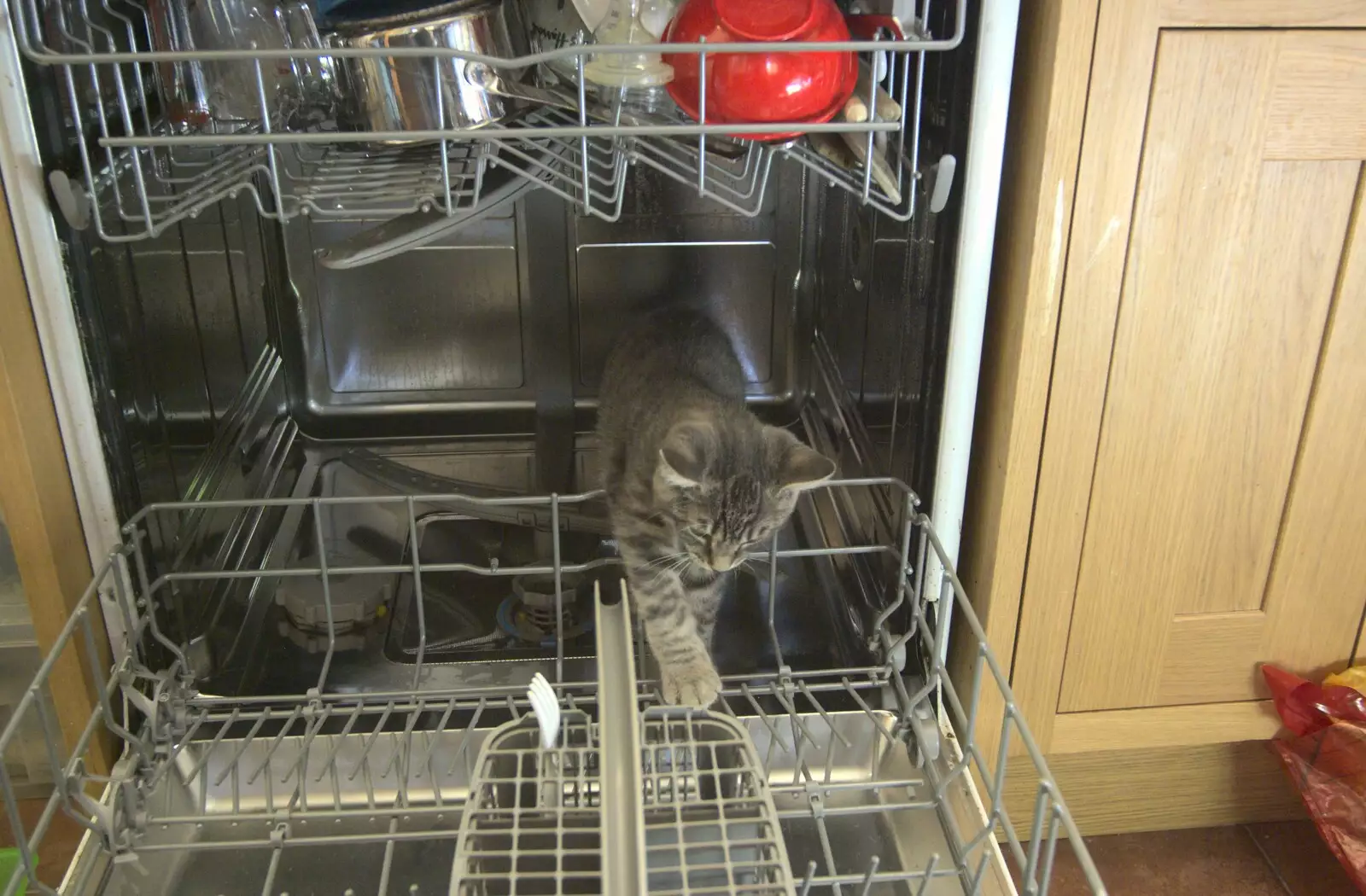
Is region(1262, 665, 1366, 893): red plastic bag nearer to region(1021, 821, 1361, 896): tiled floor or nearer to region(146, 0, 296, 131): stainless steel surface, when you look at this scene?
region(1021, 821, 1361, 896): tiled floor

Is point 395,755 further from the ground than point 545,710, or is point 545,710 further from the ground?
point 545,710

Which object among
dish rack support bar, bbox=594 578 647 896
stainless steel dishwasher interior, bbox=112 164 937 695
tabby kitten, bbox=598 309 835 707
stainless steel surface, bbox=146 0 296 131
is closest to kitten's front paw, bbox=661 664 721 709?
tabby kitten, bbox=598 309 835 707

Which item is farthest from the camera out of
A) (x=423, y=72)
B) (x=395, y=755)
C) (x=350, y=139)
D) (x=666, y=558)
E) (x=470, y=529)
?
(x=470, y=529)

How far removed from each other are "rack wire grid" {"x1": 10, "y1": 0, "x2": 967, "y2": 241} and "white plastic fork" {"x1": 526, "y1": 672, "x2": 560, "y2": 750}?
380 mm

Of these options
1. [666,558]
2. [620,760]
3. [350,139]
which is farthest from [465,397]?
[620,760]

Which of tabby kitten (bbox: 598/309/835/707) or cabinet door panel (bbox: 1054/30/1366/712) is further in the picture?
tabby kitten (bbox: 598/309/835/707)

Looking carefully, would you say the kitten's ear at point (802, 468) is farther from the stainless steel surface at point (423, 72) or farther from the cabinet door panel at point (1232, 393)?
the stainless steel surface at point (423, 72)

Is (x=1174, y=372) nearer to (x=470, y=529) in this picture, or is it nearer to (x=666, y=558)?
(x=666, y=558)

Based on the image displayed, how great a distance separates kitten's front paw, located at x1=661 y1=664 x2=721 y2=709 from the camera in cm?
102

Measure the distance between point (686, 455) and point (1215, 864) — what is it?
0.88m

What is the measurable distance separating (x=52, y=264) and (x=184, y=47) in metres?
0.25

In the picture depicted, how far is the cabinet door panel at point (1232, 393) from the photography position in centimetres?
88

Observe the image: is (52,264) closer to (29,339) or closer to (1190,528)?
(29,339)

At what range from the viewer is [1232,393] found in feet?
3.24
